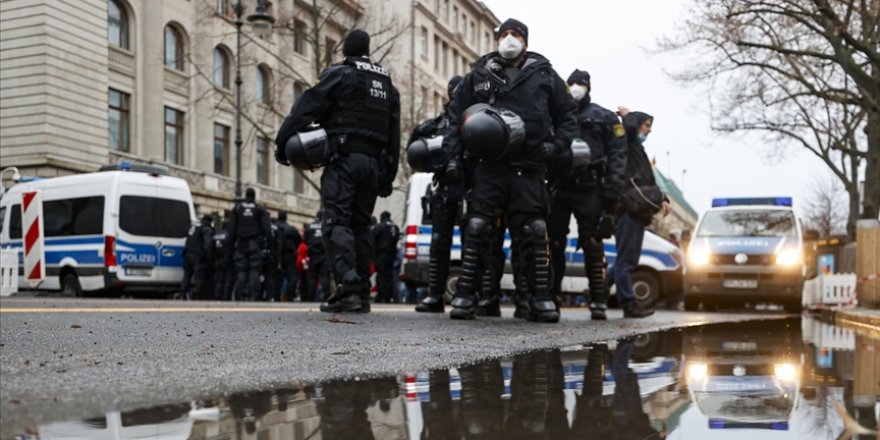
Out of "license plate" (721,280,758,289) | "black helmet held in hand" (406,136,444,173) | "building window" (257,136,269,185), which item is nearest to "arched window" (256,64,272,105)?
"building window" (257,136,269,185)

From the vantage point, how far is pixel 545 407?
9.60 ft

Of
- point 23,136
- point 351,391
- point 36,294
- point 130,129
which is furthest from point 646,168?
point 130,129

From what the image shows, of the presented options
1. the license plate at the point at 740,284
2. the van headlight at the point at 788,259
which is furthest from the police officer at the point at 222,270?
the van headlight at the point at 788,259

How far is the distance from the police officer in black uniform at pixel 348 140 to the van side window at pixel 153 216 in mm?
11450

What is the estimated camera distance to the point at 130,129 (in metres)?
31.0

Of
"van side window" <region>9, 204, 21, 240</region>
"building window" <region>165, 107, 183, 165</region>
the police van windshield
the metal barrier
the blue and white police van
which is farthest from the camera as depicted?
"building window" <region>165, 107, 183, 165</region>

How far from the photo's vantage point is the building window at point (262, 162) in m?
40.1

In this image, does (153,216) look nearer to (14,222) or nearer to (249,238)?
(249,238)

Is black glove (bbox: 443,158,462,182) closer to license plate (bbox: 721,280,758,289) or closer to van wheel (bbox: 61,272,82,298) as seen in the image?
license plate (bbox: 721,280,758,289)

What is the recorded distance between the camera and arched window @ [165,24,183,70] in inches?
1267

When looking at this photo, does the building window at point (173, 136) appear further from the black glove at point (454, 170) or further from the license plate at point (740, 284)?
the black glove at point (454, 170)

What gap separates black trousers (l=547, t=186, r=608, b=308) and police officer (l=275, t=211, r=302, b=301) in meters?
11.6

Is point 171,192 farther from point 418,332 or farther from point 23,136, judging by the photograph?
point 418,332

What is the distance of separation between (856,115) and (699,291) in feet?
61.4
